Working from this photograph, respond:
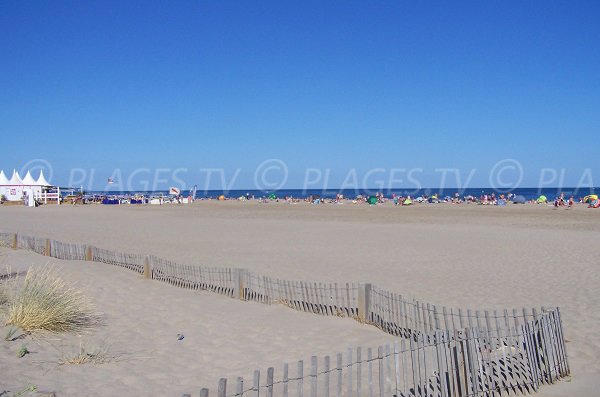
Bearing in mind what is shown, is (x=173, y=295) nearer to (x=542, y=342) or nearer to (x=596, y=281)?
(x=542, y=342)

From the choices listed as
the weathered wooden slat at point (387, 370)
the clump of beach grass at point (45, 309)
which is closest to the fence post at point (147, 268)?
the clump of beach grass at point (45, 309)

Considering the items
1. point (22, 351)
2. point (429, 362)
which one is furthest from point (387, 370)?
point (22, 351)

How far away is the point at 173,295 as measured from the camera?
1147 cm

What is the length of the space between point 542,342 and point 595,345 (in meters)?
2.23

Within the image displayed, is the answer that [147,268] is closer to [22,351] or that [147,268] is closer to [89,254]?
[89,254]

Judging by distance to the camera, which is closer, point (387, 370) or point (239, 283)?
point (387, 370)

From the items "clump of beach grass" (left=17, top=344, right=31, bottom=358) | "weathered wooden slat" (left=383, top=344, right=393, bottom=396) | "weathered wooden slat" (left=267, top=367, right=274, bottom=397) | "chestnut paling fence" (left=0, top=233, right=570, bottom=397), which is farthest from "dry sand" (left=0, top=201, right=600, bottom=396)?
"weathered wooden slat" (left=383, top=344, right=393, bottom=396)

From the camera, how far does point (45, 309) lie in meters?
7.87

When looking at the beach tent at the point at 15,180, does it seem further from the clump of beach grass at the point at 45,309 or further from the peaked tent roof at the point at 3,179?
the clump of beach grass at the point at 45,309

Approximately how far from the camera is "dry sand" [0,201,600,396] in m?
6.78

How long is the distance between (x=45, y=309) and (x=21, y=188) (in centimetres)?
6233

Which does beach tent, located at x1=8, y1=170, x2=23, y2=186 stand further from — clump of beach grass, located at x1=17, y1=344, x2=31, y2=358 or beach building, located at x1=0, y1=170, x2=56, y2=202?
clump of beach grass, located at x1=17, y1=344, x2=31, y2=358

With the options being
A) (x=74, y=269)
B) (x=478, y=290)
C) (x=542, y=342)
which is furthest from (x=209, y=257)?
(x=542, y=342)

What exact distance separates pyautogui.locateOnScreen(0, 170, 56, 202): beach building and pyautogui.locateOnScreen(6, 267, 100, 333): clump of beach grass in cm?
5839
